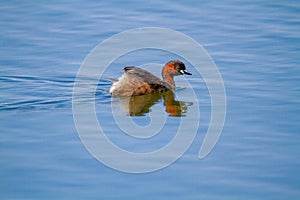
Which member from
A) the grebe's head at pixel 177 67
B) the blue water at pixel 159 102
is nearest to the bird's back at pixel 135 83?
the blue water at pixel 159 102

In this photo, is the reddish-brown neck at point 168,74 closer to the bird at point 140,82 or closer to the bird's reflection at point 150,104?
the bird at point 140,82

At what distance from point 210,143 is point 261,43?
4.45 metres

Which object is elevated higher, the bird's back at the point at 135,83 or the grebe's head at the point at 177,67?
the grebe's head at the point at 177,67

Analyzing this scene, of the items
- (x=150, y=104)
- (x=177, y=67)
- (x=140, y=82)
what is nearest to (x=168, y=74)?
(x=177, y=67)

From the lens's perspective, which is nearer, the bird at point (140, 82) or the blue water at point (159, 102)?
the blue water at point (159, 102)

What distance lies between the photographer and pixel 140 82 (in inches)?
427

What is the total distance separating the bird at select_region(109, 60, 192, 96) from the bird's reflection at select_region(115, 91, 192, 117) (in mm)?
88

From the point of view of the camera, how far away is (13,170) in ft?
A: 25.3

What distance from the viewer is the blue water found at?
7.41m

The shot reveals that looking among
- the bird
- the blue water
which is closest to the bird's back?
the bird

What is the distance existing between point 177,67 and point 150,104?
954 mm

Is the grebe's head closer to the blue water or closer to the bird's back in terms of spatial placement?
the blue water

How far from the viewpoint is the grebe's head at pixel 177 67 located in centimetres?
1125

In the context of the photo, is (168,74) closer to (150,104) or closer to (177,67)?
(177,67)
